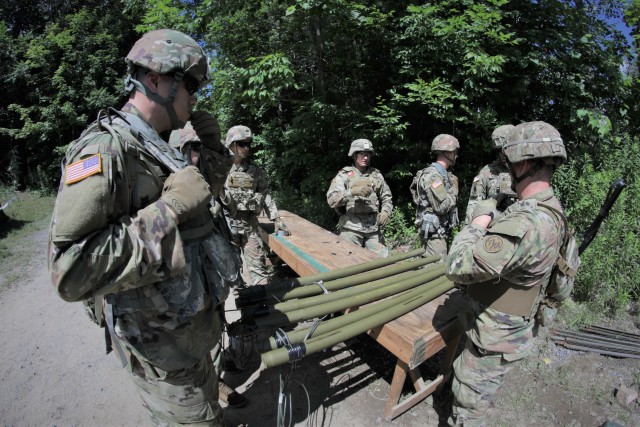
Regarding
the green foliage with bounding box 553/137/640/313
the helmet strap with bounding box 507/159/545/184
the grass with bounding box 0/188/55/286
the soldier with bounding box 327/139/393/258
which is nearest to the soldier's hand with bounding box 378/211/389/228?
the soldier with bounding box 327/139/393/258

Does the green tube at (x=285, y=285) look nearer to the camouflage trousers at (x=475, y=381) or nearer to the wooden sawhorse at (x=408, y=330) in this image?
the wooden sawhorse at (x=408, y=330)

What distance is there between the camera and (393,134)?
6.76m

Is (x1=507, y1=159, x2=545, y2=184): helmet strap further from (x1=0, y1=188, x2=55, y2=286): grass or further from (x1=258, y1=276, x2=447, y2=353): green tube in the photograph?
(x1=0, y1=188, x2=55, y2=286): grass

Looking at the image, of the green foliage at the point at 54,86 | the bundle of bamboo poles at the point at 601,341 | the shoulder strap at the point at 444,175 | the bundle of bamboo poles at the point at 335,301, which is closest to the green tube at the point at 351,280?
the bundle of bamboo poles at the point at 335,301

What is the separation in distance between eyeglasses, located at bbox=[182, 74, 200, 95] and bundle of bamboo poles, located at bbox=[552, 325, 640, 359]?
4.27m

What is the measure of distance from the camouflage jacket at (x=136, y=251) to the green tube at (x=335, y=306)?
0.33 metres

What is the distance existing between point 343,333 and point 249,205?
3.01 m

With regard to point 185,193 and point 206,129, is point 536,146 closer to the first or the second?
point 185,193

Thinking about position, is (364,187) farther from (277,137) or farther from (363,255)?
(277,137)

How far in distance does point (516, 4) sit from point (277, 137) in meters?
5.79

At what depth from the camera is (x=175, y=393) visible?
1.75 meters

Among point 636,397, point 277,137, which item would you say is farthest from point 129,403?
point 277,137

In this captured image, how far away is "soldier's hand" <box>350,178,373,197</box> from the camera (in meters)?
4.73

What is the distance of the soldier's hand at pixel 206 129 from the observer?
227cm
